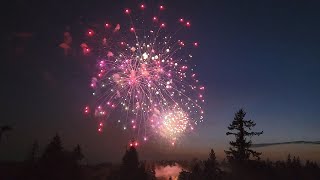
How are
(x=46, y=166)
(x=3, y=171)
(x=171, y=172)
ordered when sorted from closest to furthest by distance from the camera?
(x=46, y=166) → (x=3, y=171) → (x=171, y=172)

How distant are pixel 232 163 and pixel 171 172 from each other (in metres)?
70.4

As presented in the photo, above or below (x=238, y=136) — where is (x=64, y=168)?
below

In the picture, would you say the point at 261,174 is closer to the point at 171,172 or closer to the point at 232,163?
the point at 232,163

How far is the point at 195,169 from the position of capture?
9006 cm

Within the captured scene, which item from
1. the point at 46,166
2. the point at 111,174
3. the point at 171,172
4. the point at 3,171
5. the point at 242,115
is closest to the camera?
the point at 242,115

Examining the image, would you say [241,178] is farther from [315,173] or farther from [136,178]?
[315,173]

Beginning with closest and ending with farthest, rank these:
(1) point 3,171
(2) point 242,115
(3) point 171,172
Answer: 1. (2) point 242,115
2. (1) point 3,171
3. (3) point 171,172

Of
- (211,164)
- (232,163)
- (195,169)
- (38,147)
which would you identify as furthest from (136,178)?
(38,147)

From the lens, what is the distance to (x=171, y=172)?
110938 mm

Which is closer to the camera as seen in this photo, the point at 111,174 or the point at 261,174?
the point at 261,174

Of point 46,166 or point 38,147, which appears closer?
point 46,166

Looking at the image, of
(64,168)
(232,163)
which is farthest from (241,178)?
(64,168)

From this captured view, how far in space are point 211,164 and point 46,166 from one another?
115 feet

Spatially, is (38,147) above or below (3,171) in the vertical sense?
above
